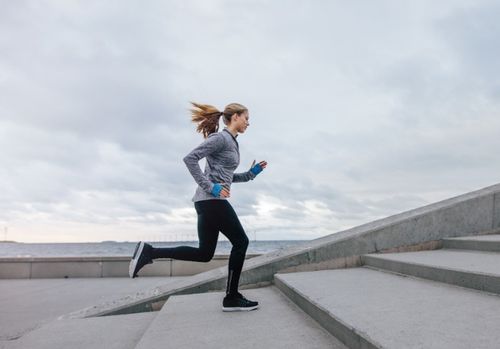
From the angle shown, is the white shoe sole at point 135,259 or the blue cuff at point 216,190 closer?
the blue cuff at point 216,190

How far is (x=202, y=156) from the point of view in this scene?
144 inches

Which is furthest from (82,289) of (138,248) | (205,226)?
(205,226)

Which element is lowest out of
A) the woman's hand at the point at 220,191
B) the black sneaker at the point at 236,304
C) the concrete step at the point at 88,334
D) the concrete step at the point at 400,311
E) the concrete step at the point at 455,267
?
the concrete step at the point at 88,334

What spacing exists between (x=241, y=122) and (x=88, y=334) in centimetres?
246

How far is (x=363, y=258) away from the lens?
17.3 ft

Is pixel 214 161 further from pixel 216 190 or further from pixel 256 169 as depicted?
pixel 256 169

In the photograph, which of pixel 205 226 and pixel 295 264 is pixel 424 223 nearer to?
pixel 295 264

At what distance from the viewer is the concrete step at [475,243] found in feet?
14.8

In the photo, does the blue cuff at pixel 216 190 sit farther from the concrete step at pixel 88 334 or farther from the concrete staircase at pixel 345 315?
the concrete step at pixel 88 334

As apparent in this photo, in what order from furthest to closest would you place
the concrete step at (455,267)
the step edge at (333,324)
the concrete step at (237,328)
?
the concrete step at (455,267)
the concrete step at (237,328)
the step edge at (333,324)

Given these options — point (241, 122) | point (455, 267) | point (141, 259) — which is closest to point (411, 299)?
point (455, 267)

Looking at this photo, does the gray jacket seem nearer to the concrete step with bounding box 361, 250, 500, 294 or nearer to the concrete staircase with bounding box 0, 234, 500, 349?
the concrete staircase with bounding box 0, 234, 500, 349

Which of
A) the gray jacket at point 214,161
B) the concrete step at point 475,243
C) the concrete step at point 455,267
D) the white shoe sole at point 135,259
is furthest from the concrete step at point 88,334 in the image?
the concrete step at point 475,243

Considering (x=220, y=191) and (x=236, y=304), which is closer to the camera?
(x=220, y=191)
